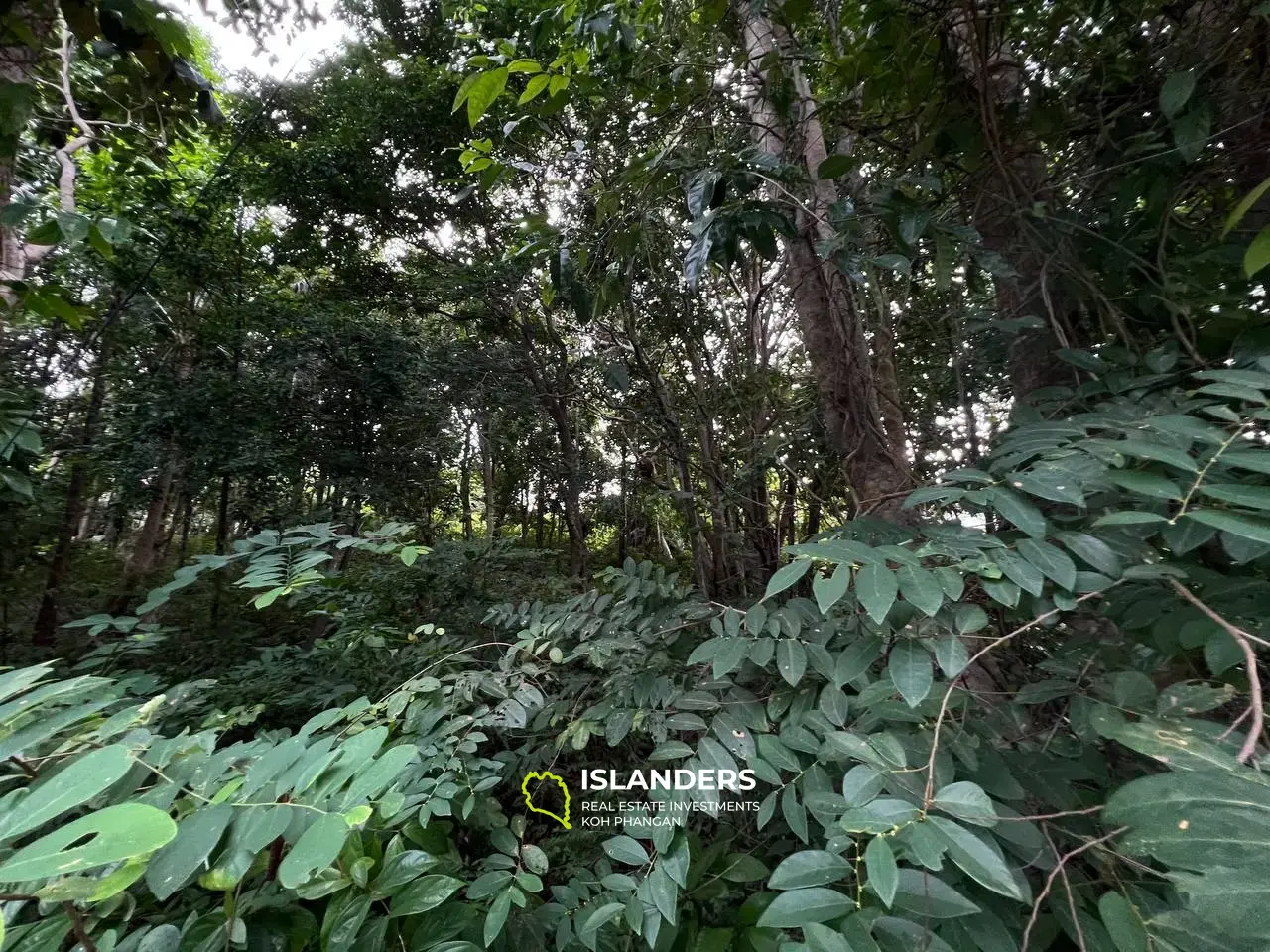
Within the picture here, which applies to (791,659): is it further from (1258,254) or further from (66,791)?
(1258,254)

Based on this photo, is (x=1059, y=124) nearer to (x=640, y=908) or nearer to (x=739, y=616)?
(x=739, y=616)

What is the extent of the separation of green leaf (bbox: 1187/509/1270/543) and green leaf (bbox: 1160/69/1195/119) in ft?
2.90

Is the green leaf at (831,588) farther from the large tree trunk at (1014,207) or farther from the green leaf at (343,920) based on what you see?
the large tree trunk at (1014,207)

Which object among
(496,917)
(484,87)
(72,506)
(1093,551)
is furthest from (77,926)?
(72,506)

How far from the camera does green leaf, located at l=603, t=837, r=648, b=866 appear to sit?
78cm

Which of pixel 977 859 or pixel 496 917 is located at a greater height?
pixel 977 859

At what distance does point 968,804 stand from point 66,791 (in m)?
0.78

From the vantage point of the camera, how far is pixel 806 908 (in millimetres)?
542

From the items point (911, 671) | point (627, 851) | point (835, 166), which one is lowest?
point (627, 851)

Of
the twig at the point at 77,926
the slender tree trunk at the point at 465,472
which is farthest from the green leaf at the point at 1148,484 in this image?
the slender tree trunk at the point at 465,472

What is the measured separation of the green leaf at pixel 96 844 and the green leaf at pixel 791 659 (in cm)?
66

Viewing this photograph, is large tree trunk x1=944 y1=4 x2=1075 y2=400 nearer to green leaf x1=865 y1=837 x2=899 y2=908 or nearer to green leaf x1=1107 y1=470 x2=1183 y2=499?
green leaf x1=1107 y1=470 x2=1183 y2=499

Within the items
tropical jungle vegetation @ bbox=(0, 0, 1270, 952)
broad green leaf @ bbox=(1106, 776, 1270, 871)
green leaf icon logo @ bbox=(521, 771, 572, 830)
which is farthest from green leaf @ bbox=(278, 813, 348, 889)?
green leaf icon logo @ bbox=(521, 771, 572, 830)

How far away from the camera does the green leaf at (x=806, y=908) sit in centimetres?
53
